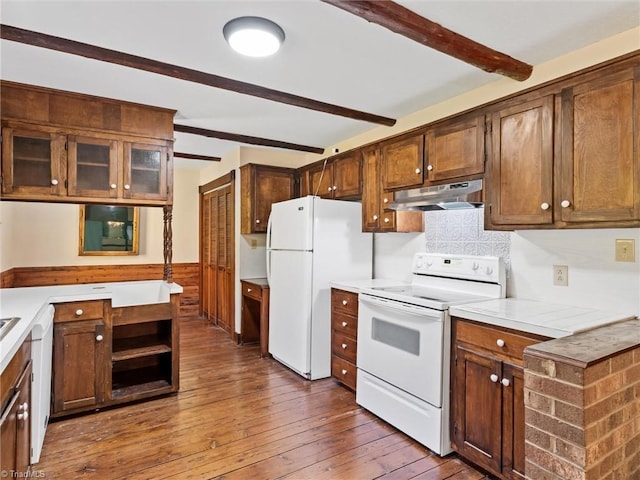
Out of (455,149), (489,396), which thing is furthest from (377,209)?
(489,396)

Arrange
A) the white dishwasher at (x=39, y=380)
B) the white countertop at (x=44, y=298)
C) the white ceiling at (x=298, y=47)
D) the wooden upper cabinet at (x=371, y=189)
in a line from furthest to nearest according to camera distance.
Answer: the wooden upper cabinet at (x=371, y=189)
the white dishwasher at (x=39, y=380)
the white ceiling at (x=298, y=47)
the white countertop at (x=44, y=298)

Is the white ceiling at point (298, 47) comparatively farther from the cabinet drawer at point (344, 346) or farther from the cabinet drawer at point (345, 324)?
the cabinet drawer at point (344, 346)

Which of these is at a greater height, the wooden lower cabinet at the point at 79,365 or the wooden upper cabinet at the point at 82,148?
the wooden upper cabinet at the point at 82,148

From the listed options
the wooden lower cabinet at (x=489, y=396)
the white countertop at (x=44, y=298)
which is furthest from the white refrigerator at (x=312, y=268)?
the wooden lower cabinet at (x=489, y=396)

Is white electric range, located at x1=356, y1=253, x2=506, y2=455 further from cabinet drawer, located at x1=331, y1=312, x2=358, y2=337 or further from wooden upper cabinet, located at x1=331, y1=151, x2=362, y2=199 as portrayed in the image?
wooden upper cabinet, located at x1=331, y1=151, x2=362, y2=199

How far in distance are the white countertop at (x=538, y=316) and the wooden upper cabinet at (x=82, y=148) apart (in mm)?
2501

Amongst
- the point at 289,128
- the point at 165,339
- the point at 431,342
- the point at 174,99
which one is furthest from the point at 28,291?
the point at 431,342

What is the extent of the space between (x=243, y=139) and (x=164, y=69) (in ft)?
5.45

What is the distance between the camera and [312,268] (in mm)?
3373

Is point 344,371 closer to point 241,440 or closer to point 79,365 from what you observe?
point 241,440

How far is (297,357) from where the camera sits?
3.45m

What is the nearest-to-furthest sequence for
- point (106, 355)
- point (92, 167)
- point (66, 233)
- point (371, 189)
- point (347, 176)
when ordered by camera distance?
1. point (106, 355)
2. point (92, 167)
3. point (371, 189)
4. point (347, 176)
5. point (66, 233)

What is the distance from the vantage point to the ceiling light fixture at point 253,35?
177 cm

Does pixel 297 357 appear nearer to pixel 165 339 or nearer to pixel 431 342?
pixel 165 339
